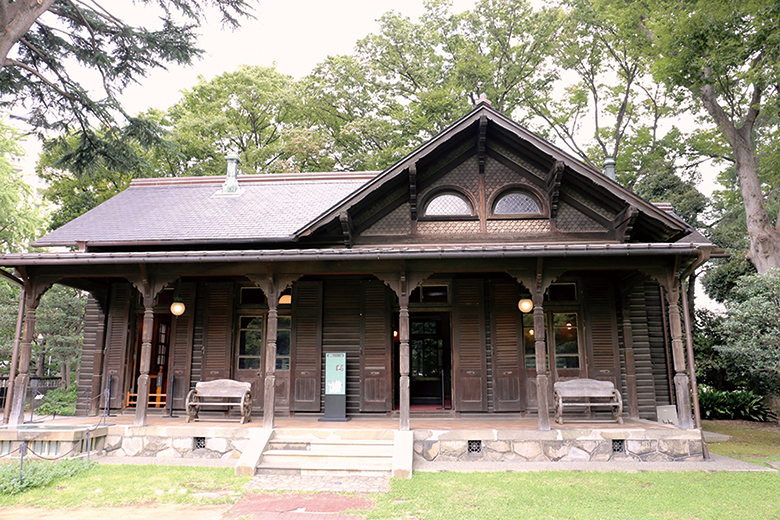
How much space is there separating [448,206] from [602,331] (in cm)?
398

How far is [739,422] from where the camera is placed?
13344 mm

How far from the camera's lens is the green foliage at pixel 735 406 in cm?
1360

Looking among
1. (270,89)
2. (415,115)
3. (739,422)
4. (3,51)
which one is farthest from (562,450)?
(270,89)

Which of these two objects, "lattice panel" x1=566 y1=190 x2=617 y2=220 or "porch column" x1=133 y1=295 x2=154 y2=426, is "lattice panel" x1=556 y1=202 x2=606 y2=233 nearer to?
"lattice panel" x1=566 y1=190 x2=617 y2=220

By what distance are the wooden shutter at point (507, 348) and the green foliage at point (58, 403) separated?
34.0 feet

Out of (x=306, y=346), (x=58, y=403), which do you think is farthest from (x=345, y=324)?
(x=58, y=403)

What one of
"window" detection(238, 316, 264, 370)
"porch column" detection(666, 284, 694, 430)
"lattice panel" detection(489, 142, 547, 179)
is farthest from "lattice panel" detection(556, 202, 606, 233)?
"window" detection(238, 316, 264, 370)

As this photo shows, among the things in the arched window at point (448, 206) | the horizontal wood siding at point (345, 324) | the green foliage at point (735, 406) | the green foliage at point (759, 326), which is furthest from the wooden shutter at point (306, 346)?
the green foliage at point (735, 406)

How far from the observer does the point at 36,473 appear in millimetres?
6484

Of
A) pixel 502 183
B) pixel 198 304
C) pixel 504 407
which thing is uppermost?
pixel 502 183

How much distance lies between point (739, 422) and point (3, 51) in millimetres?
18729

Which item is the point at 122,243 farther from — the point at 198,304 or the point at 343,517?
the point at 343,517

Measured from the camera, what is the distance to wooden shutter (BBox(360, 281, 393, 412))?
9898 millimetres

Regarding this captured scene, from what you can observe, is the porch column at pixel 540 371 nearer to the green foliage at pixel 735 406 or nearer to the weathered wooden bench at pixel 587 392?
the weathered wooden bench at pixel 587 392
